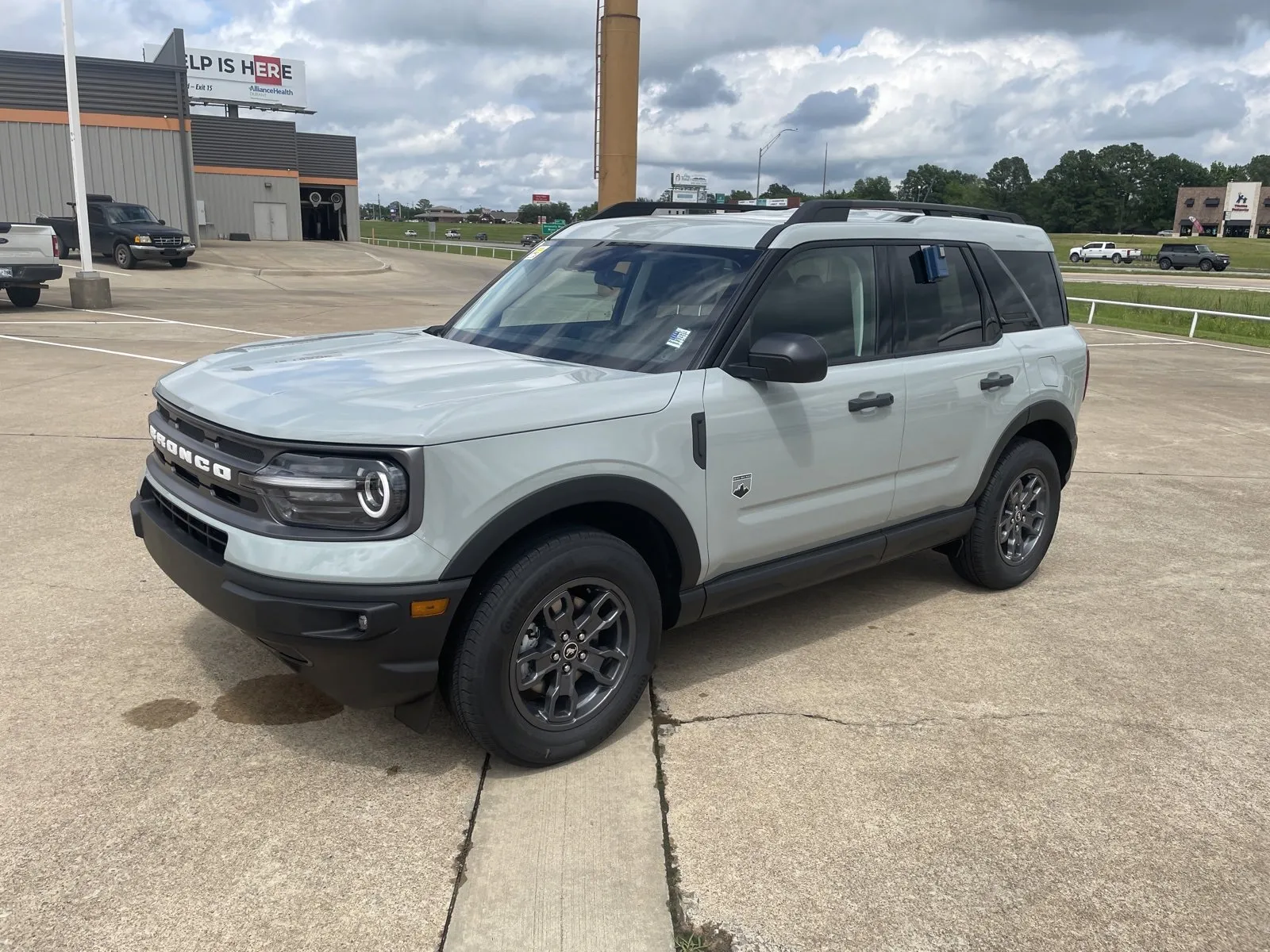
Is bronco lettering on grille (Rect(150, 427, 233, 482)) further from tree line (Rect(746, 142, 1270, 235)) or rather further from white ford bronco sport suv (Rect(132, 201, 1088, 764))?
tree line (Rect(746, 142, 1270, 235))

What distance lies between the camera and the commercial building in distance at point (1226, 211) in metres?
115

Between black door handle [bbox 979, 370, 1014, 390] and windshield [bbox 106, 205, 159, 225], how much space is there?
2769 cm

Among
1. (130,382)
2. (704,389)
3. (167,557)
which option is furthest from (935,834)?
(130,382)

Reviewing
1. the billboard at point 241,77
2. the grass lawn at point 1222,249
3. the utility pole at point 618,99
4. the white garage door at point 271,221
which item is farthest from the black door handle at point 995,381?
the billboard at point 241,77

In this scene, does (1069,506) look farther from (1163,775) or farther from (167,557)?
(167,557)

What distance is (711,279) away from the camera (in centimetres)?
385

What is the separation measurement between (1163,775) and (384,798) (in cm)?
261

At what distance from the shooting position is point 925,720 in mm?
3777

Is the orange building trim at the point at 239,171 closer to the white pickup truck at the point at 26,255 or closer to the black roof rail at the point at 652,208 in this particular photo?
the white pickup truck at the point at 26,255

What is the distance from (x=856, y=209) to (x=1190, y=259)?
61856mm

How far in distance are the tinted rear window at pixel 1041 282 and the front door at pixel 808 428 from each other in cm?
128

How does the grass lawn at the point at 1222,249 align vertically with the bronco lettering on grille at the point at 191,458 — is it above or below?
above

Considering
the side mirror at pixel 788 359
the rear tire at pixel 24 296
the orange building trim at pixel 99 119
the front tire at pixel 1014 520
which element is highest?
the orange building trim at pixel 99 119

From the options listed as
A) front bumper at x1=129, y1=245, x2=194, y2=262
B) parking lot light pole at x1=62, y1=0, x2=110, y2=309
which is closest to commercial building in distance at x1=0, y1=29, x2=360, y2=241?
front bumper at x1=129, y1=245, x2=194, y2=262
